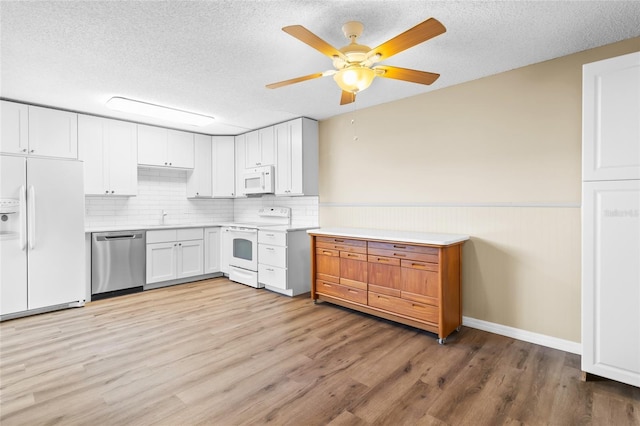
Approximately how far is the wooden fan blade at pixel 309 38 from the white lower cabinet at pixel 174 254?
12.8 ft

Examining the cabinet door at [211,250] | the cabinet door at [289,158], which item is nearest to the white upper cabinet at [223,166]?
the cabinet door at [211,250]

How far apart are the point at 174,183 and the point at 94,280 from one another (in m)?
1.97

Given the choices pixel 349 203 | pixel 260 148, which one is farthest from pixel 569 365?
pixel 260 148

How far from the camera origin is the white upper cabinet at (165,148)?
4949 millimetres

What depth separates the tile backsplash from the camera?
16.0 feet

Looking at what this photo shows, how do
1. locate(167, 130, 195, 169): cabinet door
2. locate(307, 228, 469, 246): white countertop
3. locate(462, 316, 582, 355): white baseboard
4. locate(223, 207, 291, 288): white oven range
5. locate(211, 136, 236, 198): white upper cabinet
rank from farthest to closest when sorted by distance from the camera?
locate(211, 136, 236, 198): white upper cabinet, locate(167, 130, 195, 169): cabinet door, locate(223, 207, 291, 288): white oven range, locate(307, 228, 469, 246): white countertop, locate(462, 316, 582, 355): white baseboard

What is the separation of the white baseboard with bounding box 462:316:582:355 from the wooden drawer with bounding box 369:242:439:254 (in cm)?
95

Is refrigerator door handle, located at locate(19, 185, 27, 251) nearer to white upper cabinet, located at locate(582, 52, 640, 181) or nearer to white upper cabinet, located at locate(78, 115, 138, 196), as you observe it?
white upper cabinet, located at locate(78, 115, 138, 196)

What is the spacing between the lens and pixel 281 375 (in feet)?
7.91

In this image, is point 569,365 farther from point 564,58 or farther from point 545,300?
point 564,58

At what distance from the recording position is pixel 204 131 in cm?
549

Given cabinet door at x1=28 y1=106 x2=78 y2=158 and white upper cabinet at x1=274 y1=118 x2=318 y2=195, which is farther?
white upper cabinet at x1=274 y1=118 x2=318 y2=195

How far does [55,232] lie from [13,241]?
36cm

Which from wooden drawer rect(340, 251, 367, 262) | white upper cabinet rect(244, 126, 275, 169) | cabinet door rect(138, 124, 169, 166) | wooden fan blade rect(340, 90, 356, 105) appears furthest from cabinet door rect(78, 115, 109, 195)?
wooden fan blade rect(340, 90, 356, 105)
